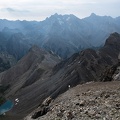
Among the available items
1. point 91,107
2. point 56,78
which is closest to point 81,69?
point 56,78

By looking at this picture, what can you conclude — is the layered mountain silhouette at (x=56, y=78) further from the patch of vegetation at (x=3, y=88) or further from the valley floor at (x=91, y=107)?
the valley floor at (x=91, y=107)

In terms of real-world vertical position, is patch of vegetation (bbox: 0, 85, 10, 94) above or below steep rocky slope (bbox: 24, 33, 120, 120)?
below

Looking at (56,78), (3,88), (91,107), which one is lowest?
(3,88)

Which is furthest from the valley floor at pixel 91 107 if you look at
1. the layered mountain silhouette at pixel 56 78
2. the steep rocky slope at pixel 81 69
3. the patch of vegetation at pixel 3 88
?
the patch of vegetation at pixel 3 88

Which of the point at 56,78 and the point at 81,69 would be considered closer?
the point at 81,69

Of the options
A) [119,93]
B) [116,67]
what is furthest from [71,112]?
[116,67]

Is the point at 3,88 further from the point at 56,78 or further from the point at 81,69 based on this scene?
the point at 81,69

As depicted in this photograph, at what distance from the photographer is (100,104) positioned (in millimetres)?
26297

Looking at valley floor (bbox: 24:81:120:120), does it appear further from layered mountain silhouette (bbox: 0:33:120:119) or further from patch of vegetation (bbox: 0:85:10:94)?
patch of vegetation (bbox: 0:85:10:94)

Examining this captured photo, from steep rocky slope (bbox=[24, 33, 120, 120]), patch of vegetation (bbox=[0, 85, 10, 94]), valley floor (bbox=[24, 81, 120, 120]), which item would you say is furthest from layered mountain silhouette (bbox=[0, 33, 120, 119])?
valley floor (bbox=[24, 81, 120, 120])

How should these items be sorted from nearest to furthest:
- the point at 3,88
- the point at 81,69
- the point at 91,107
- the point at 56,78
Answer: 1. the point at 91,107
2. the point at 81,69
3. the point at 56,78
4. the point at 3,88

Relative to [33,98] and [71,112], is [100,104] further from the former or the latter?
[33,98]

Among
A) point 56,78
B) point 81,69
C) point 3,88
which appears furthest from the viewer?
point 3,88

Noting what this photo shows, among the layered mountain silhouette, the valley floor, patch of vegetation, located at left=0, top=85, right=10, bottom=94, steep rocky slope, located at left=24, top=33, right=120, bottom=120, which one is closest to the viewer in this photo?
the valley floor
